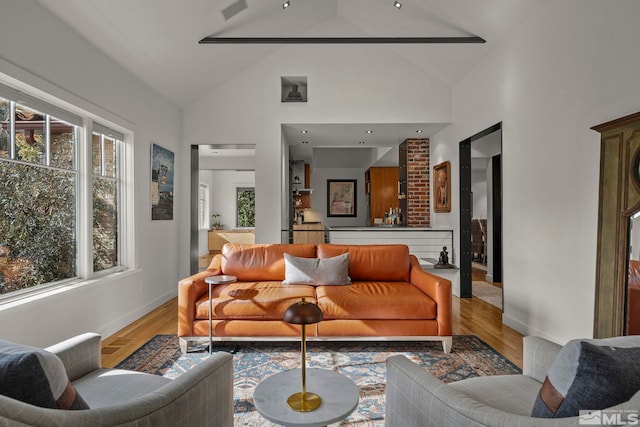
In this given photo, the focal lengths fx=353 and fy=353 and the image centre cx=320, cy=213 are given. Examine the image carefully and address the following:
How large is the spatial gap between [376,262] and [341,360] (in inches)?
43.4

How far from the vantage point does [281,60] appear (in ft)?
17.3

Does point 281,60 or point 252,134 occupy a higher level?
point 281,60

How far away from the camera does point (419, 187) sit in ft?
20.3

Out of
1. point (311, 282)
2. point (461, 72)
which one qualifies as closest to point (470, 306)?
point (311, 282)

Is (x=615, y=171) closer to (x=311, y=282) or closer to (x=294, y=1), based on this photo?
(x=311, y=282)

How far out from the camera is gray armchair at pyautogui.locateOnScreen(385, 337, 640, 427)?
0.96 metres

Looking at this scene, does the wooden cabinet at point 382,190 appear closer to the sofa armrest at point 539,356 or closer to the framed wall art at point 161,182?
the framed wall art at point 161,182

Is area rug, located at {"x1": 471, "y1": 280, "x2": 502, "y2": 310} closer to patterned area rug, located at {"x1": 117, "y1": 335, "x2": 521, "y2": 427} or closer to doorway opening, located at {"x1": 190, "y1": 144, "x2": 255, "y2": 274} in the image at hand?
patterned area rug, located at {"x1": 117, "y1": 335, "x2": 521, "y2": 427}

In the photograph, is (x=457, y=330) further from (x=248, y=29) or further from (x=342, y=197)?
(x=342, y=197)

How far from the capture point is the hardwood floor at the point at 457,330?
299cm

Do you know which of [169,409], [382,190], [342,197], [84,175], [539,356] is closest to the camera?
[169,409]

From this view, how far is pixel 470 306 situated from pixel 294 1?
14.5 ft

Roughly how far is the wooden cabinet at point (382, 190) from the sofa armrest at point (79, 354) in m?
7.67

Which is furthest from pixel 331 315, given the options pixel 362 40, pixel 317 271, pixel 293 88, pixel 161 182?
pixel 293 88
